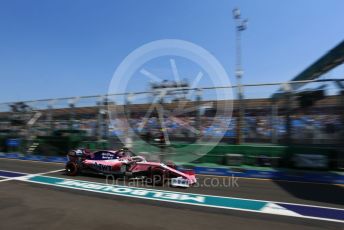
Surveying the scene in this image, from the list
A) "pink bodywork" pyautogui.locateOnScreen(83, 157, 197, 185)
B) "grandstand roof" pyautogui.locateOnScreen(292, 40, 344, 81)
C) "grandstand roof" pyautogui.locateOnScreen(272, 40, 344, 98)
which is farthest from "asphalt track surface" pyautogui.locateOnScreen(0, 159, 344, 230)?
"grandstand roof" pyautogui.locateOnScreen(292, 40, 344, 81)

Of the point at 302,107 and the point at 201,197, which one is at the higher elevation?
the point at 302,107

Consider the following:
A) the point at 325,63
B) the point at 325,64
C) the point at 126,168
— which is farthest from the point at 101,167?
the point at 325,64

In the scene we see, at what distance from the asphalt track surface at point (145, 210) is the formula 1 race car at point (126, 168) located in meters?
A: 0.46

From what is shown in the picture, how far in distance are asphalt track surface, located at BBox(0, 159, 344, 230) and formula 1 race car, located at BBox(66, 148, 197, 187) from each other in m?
0.46

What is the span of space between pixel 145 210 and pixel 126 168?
168 inches

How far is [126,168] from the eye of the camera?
1210 cm

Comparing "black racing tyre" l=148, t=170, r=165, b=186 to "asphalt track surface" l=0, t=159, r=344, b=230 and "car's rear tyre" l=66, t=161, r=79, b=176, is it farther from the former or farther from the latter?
"car's rear tyre" l=66, t=161, r=79, b=176

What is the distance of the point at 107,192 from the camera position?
10000 mm

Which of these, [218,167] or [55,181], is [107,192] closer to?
[55,181]

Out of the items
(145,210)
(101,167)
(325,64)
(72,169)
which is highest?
(325,64)

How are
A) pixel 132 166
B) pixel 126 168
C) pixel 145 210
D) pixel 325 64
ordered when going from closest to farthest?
pixel 145 210 < pixel 132 166 < pixel 126 168 < pixel 325 64

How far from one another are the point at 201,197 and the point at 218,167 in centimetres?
545

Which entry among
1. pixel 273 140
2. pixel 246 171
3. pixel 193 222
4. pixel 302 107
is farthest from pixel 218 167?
pixel 193 222

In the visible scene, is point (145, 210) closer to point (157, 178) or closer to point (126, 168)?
point (157, 178)
